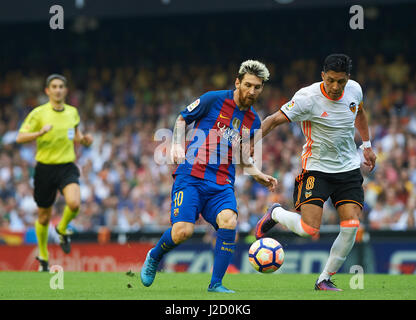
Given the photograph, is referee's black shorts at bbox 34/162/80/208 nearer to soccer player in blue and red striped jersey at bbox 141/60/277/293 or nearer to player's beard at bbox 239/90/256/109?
soccer player in blue and red striped jersey at bbox 141/60/277/293

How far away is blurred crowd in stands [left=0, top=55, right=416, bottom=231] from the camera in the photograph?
1680 cm

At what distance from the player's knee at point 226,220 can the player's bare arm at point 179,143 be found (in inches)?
27.4

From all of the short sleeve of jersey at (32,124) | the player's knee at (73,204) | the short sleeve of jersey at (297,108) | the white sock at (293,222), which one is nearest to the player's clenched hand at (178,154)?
the short sleeve of jersey at (297,108)

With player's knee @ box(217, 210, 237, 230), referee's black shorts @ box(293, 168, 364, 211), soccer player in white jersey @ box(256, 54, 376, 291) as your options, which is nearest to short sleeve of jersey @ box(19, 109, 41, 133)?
soccer player in white jersey @ box(256, 54, 376, 291)

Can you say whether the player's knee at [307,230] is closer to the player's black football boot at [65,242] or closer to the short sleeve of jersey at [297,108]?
the short sleeve of jersey at [297,108]

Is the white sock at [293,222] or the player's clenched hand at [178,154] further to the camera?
the white sock at [293,222]

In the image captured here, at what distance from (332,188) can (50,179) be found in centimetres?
510

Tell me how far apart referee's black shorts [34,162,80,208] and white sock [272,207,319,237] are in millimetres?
4178

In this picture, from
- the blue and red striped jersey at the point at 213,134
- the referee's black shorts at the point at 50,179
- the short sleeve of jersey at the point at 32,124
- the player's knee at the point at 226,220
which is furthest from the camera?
the referee's black shorts at the point at 50,179

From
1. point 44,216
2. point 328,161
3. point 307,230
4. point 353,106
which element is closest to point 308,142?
point 328,161

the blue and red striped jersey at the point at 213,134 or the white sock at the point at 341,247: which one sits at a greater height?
the blue and red striped jersey at the point at 213,134

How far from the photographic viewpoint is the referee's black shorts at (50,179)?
11844 mm

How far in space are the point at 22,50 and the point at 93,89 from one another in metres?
3.59
